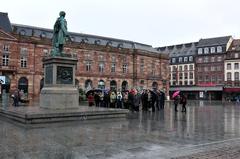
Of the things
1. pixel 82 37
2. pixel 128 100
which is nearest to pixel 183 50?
pixel 82 37

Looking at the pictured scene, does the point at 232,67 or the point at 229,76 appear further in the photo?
the point at 229,76

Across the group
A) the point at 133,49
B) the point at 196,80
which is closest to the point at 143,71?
the point at 133,49

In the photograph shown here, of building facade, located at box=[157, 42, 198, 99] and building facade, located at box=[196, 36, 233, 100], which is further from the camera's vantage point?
building facade, located at box=[157, 42, 198, 99]

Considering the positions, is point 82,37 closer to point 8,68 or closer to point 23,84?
point 23,84

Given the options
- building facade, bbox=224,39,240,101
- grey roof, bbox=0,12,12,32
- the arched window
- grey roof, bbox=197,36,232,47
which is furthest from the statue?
grey roof, bbox=197,36,232,47

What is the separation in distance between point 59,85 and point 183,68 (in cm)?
8165

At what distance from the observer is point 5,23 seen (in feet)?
191

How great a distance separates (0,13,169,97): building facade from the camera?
5541 cm

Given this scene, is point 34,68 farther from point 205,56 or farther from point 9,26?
point 205,56

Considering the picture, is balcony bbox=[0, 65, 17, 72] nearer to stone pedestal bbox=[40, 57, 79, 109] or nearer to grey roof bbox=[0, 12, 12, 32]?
grey roof bbox=[0, 12, 12, 32]

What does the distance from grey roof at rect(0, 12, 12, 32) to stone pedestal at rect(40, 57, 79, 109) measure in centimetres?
4369

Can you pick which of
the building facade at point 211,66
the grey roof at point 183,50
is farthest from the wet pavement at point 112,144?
the grey roof at point 183,50

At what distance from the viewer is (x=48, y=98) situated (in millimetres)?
16984

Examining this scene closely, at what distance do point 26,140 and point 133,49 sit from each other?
63160mm
